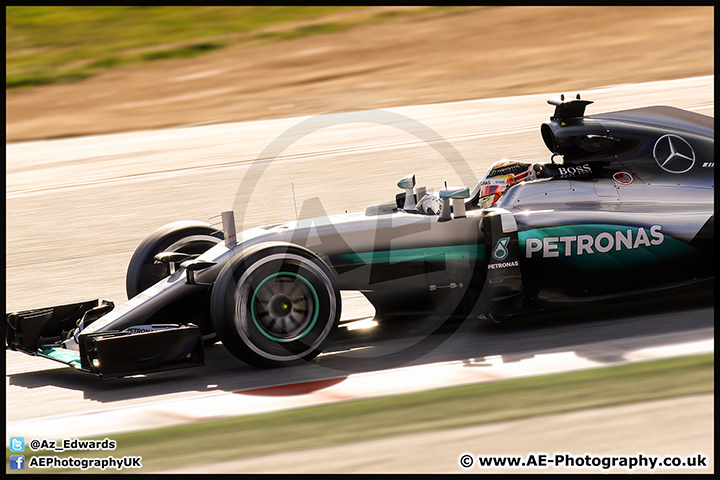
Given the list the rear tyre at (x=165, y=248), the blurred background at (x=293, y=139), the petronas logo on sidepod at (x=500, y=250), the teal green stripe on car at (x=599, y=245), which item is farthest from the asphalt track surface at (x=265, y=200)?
the rear tyre at (x=165, y=248)

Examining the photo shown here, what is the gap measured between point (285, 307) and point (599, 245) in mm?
2131

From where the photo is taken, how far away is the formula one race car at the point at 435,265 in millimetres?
5504

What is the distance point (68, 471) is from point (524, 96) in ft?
45.4

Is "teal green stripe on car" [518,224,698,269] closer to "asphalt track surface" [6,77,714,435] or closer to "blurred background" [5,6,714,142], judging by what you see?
"asphalt track surface" [6,77,714,435]

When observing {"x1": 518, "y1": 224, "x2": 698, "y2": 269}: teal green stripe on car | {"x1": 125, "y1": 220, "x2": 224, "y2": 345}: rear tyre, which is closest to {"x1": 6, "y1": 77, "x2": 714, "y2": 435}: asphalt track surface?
{"x1": 518, "y1": 224, "x2": 698, "y2": 269}: teal green stripe on car

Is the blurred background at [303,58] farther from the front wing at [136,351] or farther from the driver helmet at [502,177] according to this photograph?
the front wing at [136,351]

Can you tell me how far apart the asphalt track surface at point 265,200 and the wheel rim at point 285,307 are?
28cm

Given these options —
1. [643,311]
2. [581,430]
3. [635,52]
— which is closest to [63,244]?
[643,311]

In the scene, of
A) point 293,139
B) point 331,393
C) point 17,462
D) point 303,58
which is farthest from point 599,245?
point 303,58

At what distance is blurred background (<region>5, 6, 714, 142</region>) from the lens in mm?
18125

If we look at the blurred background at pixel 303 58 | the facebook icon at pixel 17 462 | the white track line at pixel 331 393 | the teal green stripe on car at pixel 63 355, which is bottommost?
the facebook icon at pixel 17 462

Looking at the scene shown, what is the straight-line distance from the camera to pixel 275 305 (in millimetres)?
5559

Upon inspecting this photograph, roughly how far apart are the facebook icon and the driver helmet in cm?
363

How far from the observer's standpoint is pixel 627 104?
50.1 ft
